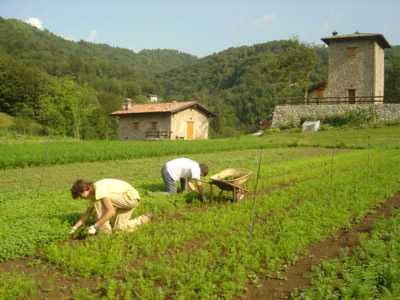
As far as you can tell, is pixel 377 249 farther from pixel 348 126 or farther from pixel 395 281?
pixel 348 126

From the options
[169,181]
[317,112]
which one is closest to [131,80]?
[317,112]

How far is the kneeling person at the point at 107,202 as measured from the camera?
614 centimetres

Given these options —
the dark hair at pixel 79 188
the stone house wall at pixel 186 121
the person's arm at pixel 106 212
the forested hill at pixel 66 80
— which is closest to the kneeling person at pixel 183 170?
the person's arm at pixel 106 212

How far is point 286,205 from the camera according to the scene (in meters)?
8.54

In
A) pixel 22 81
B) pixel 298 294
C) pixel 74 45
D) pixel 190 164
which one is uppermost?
pixel 74 45

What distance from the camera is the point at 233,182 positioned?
8656 millimetres

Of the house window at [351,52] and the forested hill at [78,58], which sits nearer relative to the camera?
the house window at [351,52]

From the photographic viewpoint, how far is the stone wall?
36500 mm

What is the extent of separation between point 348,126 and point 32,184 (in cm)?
3001

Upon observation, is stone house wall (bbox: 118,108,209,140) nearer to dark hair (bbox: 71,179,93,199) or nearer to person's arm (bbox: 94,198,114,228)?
person's arm (bbox: 94,198,114,228)

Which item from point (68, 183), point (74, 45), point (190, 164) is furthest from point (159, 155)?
point (74, 45)

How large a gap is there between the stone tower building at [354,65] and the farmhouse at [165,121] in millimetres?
13412

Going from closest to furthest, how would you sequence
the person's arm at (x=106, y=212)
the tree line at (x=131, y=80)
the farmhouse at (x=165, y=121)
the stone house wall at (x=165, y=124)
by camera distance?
the person's arm at (x=106, y=212), the farmhouse at (x=165, y=121), the stone house wall at (x=165, y=124), the tree line at (x=131, y=80)

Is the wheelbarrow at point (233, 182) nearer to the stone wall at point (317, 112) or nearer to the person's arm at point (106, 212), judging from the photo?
the person's arm at point (106, 212)
